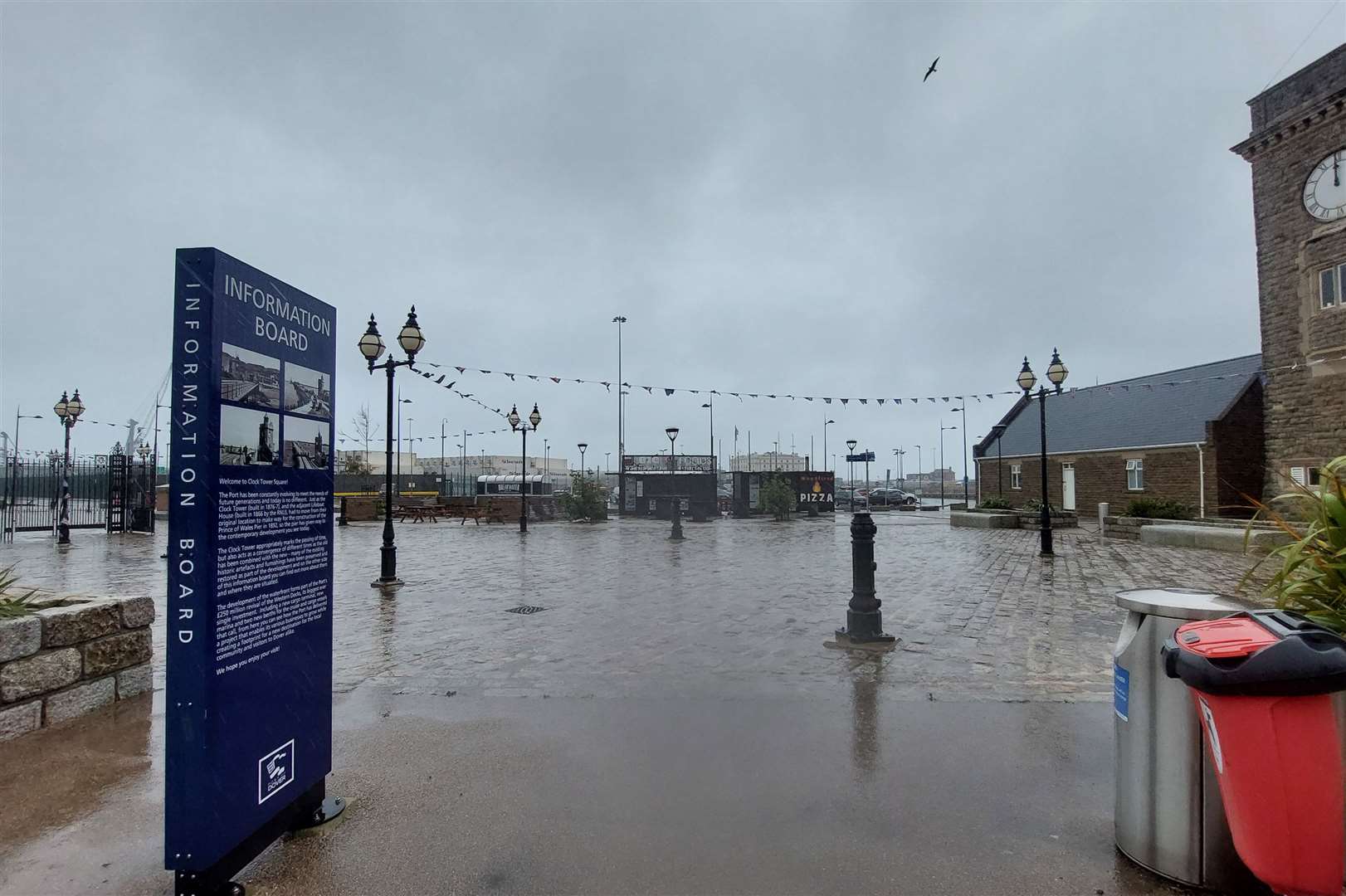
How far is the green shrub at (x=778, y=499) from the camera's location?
104 feet

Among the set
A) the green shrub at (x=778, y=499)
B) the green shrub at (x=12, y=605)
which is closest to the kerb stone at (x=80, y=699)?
the green shrub at (x=12, y=605)

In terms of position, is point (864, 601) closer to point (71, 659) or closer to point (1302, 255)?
point (71, 659)

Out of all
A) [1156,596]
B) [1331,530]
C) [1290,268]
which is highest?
[1290,268]

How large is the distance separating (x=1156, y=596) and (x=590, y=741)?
3361mm

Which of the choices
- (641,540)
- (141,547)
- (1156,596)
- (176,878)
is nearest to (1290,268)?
(641,540)

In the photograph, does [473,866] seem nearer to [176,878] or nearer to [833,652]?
[176,878]

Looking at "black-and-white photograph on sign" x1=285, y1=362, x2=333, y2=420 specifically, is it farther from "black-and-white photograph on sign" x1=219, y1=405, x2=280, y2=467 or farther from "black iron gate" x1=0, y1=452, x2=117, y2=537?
"black iron gate" x1=0, y1=452, x2=117, y2=537

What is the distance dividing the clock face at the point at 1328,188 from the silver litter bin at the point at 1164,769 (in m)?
25.3

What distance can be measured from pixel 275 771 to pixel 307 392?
1766 mm

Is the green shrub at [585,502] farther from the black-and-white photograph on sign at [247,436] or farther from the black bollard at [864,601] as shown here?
the black-and-white photograph on sign at [247,436]

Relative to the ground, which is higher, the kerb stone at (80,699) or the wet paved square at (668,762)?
the kerb stone at (80,699)

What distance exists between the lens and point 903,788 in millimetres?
3811

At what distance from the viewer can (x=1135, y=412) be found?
31.8 m

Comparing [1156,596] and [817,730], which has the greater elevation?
[1156,596]
